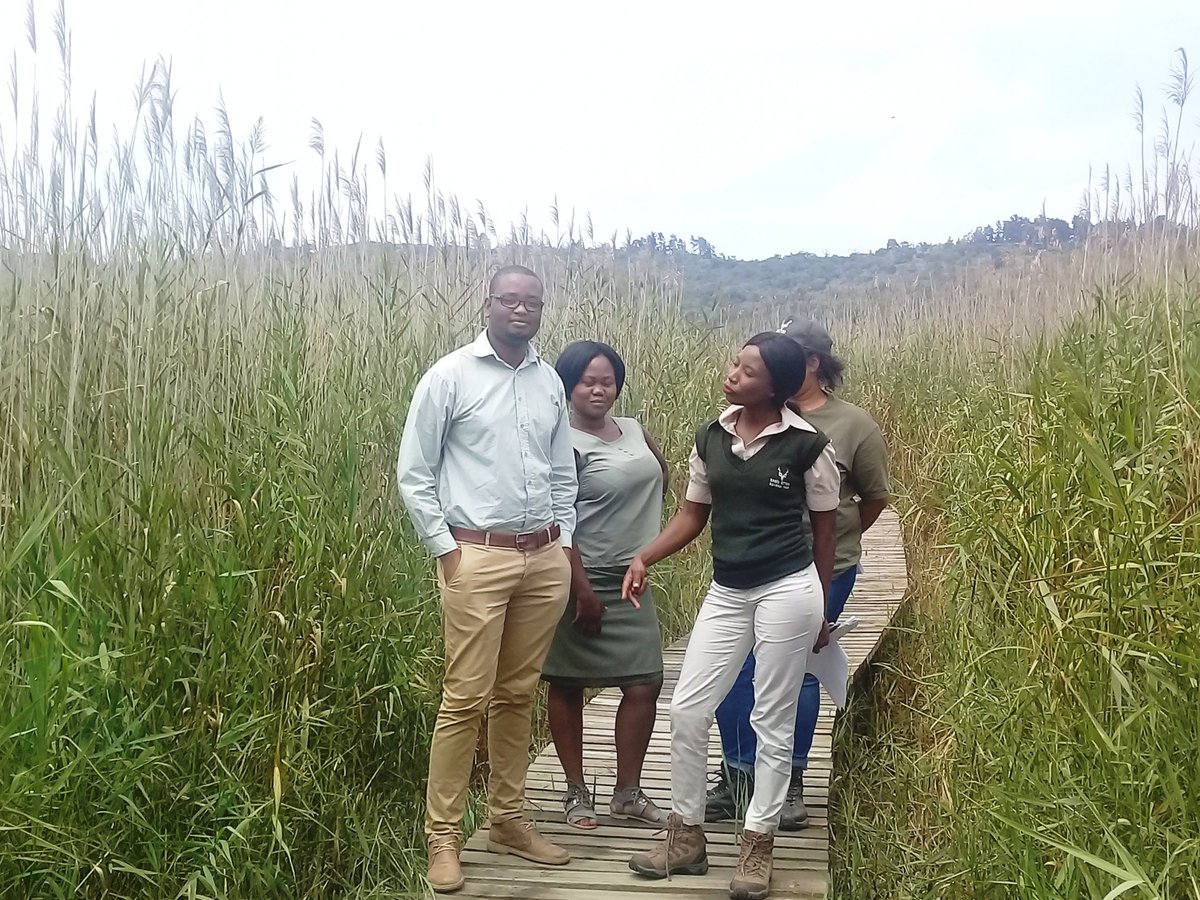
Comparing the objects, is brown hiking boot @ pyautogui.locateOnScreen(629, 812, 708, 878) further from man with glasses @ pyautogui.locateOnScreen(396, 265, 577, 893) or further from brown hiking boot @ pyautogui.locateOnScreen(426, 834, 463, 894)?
brown hiking boot @ pyautogui.locateOnScreen(426, 834, 463, 894)

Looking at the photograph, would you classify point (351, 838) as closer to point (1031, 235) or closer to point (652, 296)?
point (652, 296)

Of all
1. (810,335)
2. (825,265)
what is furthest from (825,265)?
(810,335)

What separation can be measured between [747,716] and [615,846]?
0.64 metres

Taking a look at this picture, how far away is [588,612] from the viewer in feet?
11.6

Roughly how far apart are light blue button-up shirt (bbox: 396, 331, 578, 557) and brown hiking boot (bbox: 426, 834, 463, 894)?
0.80 meters

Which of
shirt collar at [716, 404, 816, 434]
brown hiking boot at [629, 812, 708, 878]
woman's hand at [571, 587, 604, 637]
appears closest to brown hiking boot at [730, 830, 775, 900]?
brown hiking boot at [629, 812, 708, 878]

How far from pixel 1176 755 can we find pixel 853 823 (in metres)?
2.00

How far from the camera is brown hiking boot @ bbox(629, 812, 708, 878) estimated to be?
3172 mm

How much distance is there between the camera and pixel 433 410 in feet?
10.2

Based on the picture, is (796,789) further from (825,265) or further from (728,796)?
(825,265)

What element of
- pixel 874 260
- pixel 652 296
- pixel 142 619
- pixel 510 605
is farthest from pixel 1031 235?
pixel 874 260

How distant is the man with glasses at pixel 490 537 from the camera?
3.10 m

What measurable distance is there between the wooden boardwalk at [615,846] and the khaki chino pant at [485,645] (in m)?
0.27

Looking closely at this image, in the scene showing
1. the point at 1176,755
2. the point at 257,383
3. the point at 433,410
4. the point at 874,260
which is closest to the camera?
the point at 1176,755
